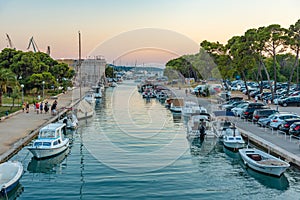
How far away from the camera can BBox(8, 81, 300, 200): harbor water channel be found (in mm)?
23109

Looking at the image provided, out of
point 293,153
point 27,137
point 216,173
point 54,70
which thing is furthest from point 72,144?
point 54,70

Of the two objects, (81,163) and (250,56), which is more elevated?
(250,56)

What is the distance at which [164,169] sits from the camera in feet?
92.4

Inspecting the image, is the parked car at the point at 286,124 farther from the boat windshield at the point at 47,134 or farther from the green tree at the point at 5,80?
the green tree at the point at 5,80

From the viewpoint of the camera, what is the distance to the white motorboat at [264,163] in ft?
82.7

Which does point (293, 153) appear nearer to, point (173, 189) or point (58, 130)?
point (173, 189)

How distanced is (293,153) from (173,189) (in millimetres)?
9277

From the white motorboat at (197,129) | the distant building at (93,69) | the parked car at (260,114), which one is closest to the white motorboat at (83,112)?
the white motorboat at (197,129)

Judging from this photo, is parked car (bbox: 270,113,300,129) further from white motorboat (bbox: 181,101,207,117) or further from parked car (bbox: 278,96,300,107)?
parked car (bbox: 278,96,300,107)

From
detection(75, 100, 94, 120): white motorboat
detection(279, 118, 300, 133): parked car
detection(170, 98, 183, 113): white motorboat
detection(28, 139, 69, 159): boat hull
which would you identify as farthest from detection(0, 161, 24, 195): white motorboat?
detection(170, 98, 183, 113): white motorboat

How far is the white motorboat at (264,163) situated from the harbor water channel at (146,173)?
1.35 ft

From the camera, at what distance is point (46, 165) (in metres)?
29.8

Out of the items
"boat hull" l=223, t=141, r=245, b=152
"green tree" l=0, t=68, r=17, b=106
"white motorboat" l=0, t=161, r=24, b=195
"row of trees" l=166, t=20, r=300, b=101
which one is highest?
"row of trees" l=166, t=20, r=300, b=101

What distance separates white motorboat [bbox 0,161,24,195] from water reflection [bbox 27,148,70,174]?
3.38 m
